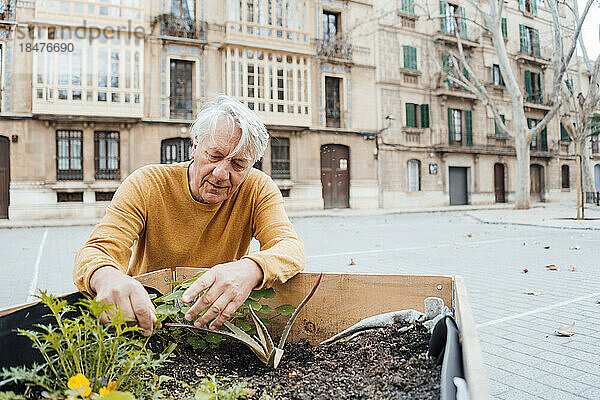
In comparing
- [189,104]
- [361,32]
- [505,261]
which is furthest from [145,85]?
[505,261]

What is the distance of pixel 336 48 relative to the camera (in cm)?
2220

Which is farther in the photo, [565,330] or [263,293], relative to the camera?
[565,330]

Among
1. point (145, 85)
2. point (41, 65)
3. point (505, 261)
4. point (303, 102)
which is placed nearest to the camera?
point (505, 261)

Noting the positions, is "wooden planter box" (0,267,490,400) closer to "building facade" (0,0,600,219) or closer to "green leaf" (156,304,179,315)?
"green leaf" (156,304,179,315)

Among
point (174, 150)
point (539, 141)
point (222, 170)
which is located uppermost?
point (539, 141)

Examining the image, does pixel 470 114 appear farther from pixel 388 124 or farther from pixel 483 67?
pixel 388 124

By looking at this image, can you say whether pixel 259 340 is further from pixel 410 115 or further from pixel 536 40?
pixel 536 40

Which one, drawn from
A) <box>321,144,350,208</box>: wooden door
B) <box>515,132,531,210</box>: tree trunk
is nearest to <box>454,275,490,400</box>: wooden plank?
<box>515,132,531,210</box>: tree trunk

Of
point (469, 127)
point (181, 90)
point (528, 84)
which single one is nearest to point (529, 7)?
point (528, 84)

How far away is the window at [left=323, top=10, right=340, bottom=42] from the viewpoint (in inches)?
883

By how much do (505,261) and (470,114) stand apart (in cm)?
2194

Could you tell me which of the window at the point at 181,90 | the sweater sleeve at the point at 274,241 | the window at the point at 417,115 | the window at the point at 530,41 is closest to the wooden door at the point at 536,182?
the window at the point at 530,41

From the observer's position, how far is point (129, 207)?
1658mm

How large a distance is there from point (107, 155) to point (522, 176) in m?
15.6
